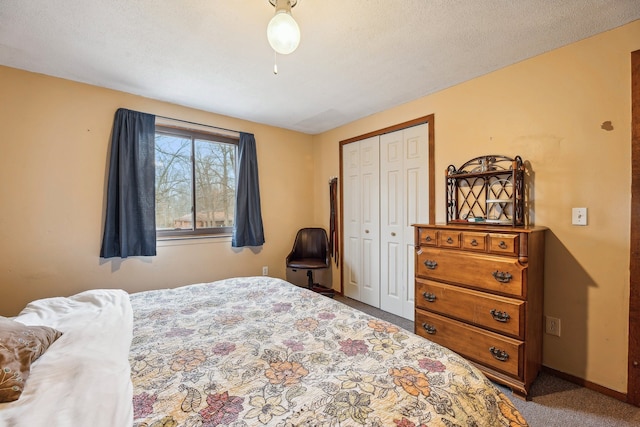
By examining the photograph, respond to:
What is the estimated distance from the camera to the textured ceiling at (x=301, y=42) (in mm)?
1610

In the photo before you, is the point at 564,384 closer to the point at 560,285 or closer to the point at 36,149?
the point at 560,285

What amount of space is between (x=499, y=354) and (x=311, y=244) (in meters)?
2.59

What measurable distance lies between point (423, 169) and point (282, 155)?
198cm

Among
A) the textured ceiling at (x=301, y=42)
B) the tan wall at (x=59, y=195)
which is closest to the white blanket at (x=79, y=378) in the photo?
the tan wall at (x=59, y=195)

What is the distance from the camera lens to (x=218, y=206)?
3412 millimetres

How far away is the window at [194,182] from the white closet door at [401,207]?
1952 millimetres

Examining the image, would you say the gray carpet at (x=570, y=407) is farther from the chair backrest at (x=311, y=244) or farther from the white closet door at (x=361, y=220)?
the chair backrest at (x=311, y=244)

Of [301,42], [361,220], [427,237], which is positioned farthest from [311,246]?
[301,42]

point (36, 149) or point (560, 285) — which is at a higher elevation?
point (36, 149)

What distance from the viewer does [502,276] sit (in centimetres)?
185

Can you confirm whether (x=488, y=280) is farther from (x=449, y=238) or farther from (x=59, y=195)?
(x=59, y=195)

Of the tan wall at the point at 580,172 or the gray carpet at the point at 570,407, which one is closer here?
the gray carpet at the point at 570,407

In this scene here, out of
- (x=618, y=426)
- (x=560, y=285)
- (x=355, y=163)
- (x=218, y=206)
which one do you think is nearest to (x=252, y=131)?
(x=218, y=206)

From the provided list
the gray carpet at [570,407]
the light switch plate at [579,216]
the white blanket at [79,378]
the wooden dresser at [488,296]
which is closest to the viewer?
the white blanket at [79,378]
